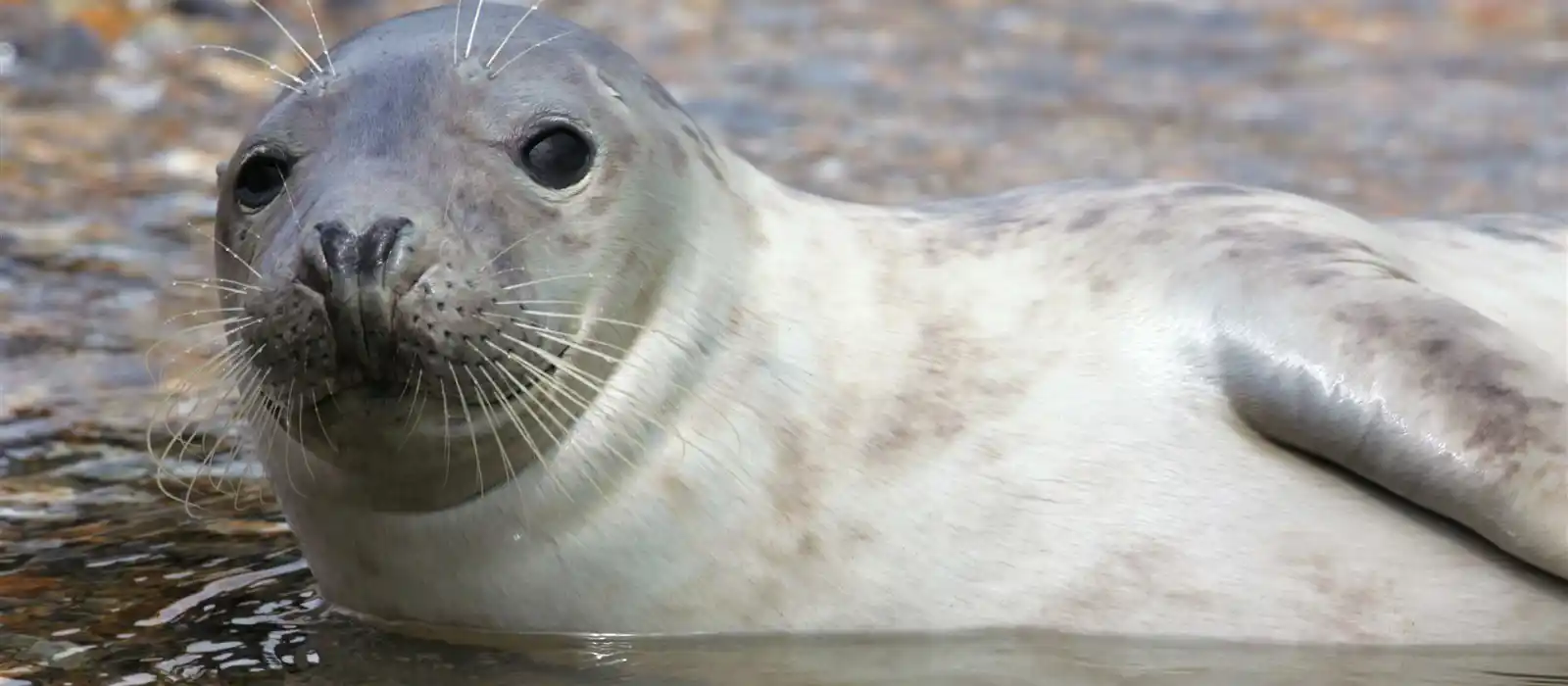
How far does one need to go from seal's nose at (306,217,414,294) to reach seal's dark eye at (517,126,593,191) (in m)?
0.35

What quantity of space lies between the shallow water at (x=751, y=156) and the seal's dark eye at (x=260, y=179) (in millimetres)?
687

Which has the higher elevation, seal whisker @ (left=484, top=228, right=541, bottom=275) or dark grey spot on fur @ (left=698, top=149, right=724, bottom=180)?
dark grey spot on fur @ (left=698, top=149, right=724, bottom=180)

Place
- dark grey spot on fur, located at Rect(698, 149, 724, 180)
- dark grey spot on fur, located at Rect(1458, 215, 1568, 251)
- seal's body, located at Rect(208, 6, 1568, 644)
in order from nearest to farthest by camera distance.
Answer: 1. seal's body, located at Rect(208, 6, 1568, 644)
2. dark grey spot on fur, located at Rect(698, 149, 724, 180)
3. dark grey spot on fur, located at Rect(1458, 215, 1568, 251)

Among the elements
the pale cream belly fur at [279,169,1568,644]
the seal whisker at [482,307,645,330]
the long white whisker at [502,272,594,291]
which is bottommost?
the pale cream belly fur at [279,169,1568,644]

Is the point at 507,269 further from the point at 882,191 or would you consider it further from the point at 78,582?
the point at 882,191

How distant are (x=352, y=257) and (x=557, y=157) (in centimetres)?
47

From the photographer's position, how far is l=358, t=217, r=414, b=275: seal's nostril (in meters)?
3.15

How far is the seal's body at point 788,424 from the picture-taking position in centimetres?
342

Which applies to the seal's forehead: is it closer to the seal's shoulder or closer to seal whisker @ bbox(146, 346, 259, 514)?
seal whisker @ bbox(146, 346, 259, 514)

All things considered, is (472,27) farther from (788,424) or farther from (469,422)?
(788,424)

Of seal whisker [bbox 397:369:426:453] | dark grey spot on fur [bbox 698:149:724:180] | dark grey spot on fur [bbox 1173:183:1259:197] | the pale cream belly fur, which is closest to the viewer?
seal whisker [bbox 397:369:426:453]

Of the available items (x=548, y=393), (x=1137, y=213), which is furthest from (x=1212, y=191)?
(x=548, y=393)

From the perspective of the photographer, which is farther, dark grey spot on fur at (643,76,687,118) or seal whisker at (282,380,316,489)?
dark grey spot on fur at (643,76,687,118)

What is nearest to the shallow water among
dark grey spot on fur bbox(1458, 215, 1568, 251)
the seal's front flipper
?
the seal's front flipper
